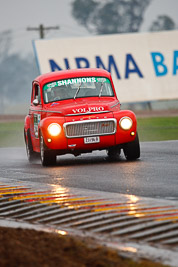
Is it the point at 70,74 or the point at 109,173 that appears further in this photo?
the point at 70,74

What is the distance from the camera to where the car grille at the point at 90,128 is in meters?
15.4

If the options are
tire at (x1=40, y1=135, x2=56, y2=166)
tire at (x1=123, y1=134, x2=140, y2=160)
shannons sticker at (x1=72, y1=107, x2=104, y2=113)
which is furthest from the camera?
tire at (x1=123, y1=134, x2=140, y2=160)

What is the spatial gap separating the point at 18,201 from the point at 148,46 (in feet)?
171

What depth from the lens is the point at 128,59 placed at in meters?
60.2

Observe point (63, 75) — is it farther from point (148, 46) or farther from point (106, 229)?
point (148, 46)

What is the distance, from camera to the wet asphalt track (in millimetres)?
11172

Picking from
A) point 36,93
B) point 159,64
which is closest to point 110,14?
point 159,64

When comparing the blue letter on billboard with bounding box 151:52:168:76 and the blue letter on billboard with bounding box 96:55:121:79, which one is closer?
the blue letter on billboard with bounding box 96:55:121:79

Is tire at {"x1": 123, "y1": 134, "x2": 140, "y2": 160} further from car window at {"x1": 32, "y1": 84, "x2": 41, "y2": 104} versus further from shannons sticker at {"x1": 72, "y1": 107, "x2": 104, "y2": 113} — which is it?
car window at {"x1": 32, "y1": 84, "x2": 41, "y2": 104}

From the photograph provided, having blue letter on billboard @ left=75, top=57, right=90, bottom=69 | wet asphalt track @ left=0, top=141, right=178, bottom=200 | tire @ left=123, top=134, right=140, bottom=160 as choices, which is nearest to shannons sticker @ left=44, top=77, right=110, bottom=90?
wet asphalt track @ left=0, top=141, right=178, bottom=200

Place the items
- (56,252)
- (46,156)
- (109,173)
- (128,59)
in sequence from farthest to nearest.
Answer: (128,59), (46,156), (109,173), (56,252)

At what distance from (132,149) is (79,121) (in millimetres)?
1326

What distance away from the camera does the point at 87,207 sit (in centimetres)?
907

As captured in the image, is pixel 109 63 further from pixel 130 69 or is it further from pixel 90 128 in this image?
pixel 90 128
